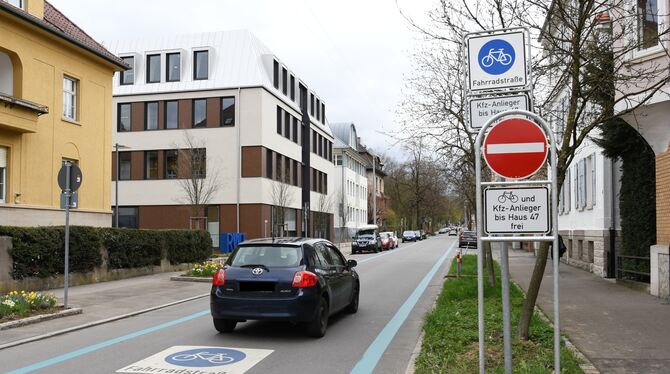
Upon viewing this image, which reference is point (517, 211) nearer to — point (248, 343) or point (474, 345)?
point (474, 345)

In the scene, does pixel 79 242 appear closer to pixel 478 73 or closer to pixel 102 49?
pixel 102 49

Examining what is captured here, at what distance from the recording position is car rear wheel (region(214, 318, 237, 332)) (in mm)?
9641

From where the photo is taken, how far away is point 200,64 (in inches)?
1764

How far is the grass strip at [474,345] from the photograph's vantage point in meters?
6.66

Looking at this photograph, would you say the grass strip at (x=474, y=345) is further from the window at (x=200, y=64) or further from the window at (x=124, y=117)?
the window at (x=124, y=117)

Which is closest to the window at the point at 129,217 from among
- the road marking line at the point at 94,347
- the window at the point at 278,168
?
the window at the point at 278,168

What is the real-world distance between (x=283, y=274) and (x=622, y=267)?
35.3 ft

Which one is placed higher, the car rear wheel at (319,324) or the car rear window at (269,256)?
the car rear window at (269,256)

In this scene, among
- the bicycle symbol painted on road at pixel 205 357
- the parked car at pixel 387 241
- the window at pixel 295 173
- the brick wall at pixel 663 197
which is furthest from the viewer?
the window at pixel 295 173

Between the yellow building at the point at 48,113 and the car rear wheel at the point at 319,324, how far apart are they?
1406 centimetres

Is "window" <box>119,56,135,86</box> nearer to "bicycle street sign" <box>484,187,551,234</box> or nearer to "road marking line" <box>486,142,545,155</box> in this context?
"road marking line" <box>486,142,545,155</box>

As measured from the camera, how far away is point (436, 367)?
675 cm

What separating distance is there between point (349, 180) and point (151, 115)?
35.9 metres

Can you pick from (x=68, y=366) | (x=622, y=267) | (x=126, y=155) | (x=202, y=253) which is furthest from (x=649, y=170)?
(x=126, y=155)
